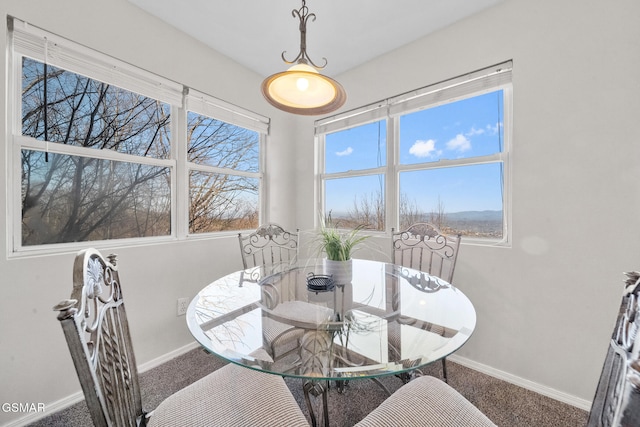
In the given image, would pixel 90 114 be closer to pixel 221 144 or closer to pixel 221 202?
pixel 221 144

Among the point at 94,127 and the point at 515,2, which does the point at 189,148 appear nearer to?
the point at 94,127

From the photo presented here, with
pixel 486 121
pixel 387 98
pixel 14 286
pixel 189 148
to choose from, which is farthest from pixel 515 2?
pixel 14 286

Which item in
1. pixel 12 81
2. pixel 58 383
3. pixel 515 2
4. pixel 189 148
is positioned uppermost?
pixel 515 2

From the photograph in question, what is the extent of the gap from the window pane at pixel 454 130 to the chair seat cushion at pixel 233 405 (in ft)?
6.73

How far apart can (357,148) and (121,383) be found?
8.25 ft

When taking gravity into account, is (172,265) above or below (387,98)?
below

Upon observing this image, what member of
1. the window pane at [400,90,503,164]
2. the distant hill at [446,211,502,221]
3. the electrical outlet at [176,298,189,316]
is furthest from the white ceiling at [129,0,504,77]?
the electrical outlet at [176,298,189,316]

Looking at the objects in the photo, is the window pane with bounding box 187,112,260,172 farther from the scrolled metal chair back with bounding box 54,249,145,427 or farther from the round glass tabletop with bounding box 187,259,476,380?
the scrolled metal chair back with bounding box 54,249,145,427

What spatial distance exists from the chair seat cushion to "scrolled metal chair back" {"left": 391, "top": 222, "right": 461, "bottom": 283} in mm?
1330

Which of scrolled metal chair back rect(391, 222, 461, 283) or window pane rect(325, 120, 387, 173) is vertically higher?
window pane rect(325, 120, 387, 173)

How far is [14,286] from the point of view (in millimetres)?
1345

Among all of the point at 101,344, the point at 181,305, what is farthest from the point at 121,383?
the point at 181,305

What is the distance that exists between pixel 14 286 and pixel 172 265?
0.80 metres

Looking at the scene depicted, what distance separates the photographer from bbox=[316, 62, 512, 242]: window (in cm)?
187
